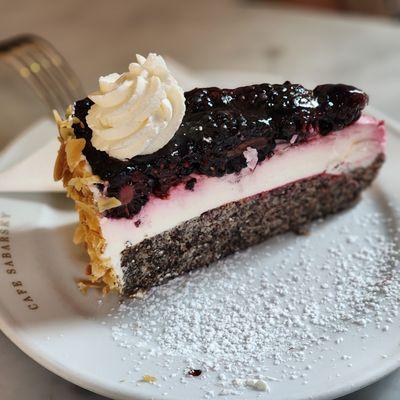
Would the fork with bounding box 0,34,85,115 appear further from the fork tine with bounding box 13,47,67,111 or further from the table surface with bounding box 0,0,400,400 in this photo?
the table surface with bounding box 0,0,400,400

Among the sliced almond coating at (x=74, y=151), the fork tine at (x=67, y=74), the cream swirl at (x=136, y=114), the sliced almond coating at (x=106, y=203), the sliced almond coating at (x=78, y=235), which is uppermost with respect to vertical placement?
the cream swirl at (x=136, y=114)

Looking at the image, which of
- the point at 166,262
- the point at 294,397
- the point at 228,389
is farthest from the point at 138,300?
the point at 294,397

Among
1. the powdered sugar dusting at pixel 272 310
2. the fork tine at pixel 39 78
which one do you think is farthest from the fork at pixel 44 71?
the powdered sugar dusting at pixel 272 310

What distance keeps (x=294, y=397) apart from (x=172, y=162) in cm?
60

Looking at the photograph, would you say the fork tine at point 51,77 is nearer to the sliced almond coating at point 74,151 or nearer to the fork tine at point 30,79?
the fork tine at point 30,79

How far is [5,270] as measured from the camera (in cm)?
162

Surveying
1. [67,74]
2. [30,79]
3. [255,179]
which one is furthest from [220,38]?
[255,179]

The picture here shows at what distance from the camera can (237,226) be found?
5.94 feet

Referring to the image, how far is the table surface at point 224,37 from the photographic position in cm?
277

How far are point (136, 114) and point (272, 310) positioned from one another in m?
0.57

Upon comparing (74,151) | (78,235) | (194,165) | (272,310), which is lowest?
(272,310)

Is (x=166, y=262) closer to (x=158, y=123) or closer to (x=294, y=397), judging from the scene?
(x=158, y=123)

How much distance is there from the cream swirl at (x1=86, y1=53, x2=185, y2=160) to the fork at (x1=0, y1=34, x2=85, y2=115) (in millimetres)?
664

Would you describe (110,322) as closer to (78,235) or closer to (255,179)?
(78,235)
